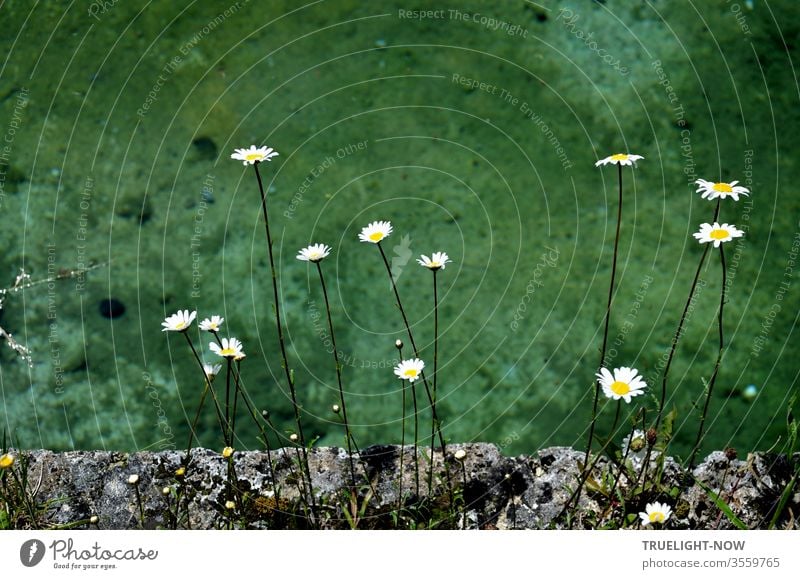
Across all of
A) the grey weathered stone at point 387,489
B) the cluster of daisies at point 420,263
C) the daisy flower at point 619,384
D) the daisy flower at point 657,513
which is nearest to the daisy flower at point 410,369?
the cluster of daisies at point 420,263

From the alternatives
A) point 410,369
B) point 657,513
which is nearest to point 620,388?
point 657,513

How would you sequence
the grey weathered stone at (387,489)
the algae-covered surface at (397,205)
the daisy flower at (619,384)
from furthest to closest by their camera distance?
the algae-covered surface at (397,205) < the grey weathered stone at (387,489) < the daisy flower at (619,384)

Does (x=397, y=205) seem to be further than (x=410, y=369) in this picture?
Yes

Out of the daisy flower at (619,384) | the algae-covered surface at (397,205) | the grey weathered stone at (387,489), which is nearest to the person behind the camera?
the daisy flower at (619,384)

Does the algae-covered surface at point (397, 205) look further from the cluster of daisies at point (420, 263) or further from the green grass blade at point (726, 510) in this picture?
the cluster of daisies at point (420, 263)

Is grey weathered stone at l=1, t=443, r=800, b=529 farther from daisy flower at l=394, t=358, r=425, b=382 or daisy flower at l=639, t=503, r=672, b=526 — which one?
daisy flower at l=394, t=358, r=425, b=382

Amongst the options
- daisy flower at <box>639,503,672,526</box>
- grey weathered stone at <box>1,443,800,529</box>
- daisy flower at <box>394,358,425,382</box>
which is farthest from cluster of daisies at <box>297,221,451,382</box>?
daisy flower at <box>639,503,672,526</box>

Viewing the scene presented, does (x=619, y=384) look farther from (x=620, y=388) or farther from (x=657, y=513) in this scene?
(x=657, y=513)
